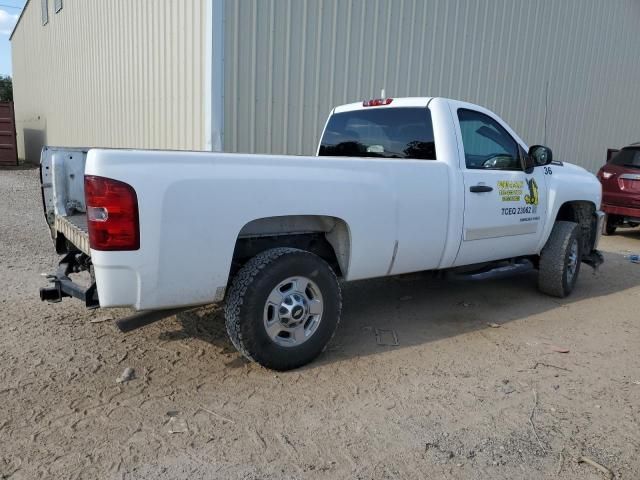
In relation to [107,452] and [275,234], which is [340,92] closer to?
[275,234]

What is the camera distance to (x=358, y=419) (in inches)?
125

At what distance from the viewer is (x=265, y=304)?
3539 millimetres

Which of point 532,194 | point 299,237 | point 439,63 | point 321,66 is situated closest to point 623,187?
point 439,63

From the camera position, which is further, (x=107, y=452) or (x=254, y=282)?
(x=254, y=282)

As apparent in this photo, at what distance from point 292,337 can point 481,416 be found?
4.32 ft

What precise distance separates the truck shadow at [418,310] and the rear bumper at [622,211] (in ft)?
8.74

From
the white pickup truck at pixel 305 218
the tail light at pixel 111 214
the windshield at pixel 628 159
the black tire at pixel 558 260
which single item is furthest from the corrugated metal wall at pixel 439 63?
the tail light at pixel 111 214

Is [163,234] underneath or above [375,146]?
underneath

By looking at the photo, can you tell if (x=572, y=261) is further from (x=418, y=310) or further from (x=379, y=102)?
(x=379, y=102)

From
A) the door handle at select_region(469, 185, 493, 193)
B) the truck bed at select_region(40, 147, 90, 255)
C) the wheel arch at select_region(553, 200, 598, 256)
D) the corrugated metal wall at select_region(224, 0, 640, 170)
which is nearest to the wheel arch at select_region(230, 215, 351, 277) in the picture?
the door handle at select_region(469, 185, 493, 193)

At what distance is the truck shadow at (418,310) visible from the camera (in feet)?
14.4

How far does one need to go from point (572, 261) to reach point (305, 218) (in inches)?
142

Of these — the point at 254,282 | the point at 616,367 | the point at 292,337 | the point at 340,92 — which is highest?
the point at 340,92

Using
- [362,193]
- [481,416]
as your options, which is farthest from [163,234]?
[481,416]
